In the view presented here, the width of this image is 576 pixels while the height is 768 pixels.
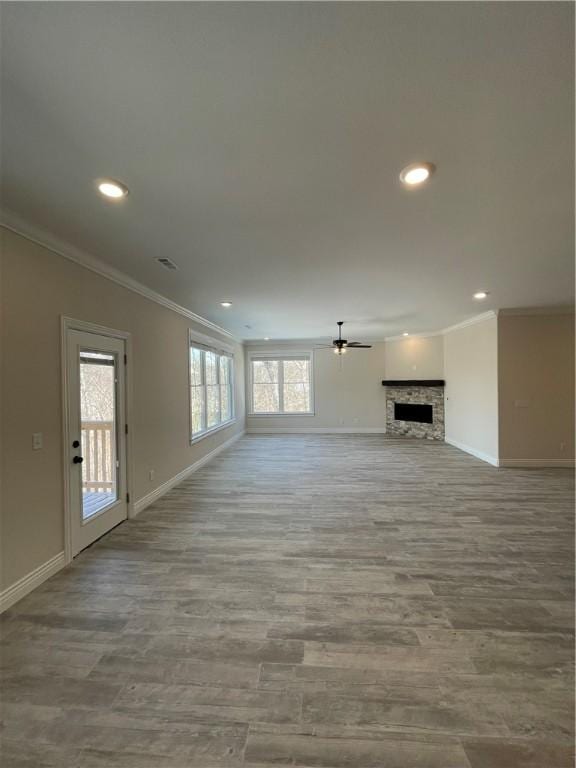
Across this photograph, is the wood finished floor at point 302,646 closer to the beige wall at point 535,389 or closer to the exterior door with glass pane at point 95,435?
the exterior door with glass pane at point 95,435

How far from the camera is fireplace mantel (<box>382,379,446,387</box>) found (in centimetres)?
779

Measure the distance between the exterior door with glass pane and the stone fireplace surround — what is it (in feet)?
23.0

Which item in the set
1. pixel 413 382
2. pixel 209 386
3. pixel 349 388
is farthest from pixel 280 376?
pixel 413 382

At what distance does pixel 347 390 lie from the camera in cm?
910

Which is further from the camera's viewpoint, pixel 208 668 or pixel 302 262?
pixel 302 262

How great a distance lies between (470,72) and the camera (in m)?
1.18

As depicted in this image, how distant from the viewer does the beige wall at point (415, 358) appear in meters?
7.92

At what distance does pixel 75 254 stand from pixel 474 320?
6512 millimetres

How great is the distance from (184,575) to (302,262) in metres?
2.95

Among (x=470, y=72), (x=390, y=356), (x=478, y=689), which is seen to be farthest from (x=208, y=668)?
(x=390, y=356)

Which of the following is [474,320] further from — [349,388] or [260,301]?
[260,301]

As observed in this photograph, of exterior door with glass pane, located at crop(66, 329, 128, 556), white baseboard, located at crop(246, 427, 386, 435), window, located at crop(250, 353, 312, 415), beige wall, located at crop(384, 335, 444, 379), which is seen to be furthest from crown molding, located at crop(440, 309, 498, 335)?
exterior door with glass pane, located at crop(66, 329, 128, 556)

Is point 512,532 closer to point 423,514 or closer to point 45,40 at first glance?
point 423,514

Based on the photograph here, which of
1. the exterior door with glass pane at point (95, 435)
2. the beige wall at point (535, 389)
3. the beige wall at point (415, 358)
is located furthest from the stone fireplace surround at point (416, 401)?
the exterior door with glass pane at point (95, 435)
